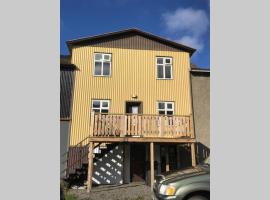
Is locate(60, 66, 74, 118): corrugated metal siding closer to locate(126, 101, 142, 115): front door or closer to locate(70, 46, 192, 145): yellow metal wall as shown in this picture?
locate(70, 46, 192, 145): yellow metal wall

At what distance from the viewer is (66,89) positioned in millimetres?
14188

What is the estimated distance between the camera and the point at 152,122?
12094 millimetres

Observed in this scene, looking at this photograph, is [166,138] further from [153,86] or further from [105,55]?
[105,55]

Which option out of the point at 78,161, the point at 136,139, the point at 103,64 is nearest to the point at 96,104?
the point at 103,64

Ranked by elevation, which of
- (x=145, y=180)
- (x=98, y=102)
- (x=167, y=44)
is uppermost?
(x=167, y=44)

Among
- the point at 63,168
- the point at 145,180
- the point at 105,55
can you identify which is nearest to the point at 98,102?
the point at 105,55

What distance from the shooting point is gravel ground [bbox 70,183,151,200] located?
9703mm

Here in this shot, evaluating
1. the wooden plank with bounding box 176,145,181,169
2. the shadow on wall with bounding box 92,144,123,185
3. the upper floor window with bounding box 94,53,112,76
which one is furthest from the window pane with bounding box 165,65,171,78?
the shadow on wall with bounding box 92,144,123,185

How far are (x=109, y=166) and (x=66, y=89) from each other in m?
4.37

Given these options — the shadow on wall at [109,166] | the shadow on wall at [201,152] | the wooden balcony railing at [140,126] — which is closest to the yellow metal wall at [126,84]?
the shadow on wall at [109,166]

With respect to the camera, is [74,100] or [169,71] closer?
[74,100]

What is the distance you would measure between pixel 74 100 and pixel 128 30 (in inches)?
187

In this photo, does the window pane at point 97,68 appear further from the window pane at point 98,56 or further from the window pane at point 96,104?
the window pane at point 96,104

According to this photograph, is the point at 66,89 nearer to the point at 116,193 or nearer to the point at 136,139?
the point at 136,139
